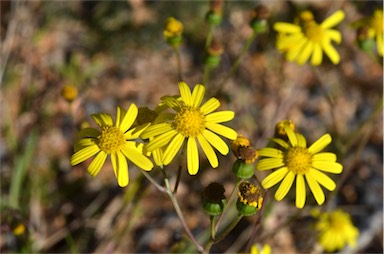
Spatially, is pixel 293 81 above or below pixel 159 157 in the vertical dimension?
above

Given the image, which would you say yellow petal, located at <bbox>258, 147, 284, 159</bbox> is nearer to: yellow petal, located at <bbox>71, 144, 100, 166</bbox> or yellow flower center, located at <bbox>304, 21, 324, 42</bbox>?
yellow petal, located at <bbox>71, 144, 100, 166</bbox>

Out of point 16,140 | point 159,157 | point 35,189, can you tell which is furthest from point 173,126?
point 16,140

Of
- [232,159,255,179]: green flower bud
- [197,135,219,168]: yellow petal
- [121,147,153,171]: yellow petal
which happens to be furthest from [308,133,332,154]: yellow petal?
[121,147,153,171]: yellow petal

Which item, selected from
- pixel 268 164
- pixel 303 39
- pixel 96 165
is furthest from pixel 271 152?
pixel 303 39

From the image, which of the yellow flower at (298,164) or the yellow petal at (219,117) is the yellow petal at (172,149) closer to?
the yellow petal at (219,117)

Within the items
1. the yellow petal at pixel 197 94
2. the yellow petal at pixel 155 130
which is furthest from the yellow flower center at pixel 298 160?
the yellow petal at pixel 155 130

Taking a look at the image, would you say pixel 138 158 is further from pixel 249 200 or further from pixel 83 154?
pixel 249 200

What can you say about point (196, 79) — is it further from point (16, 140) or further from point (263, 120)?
point (16, 140)
